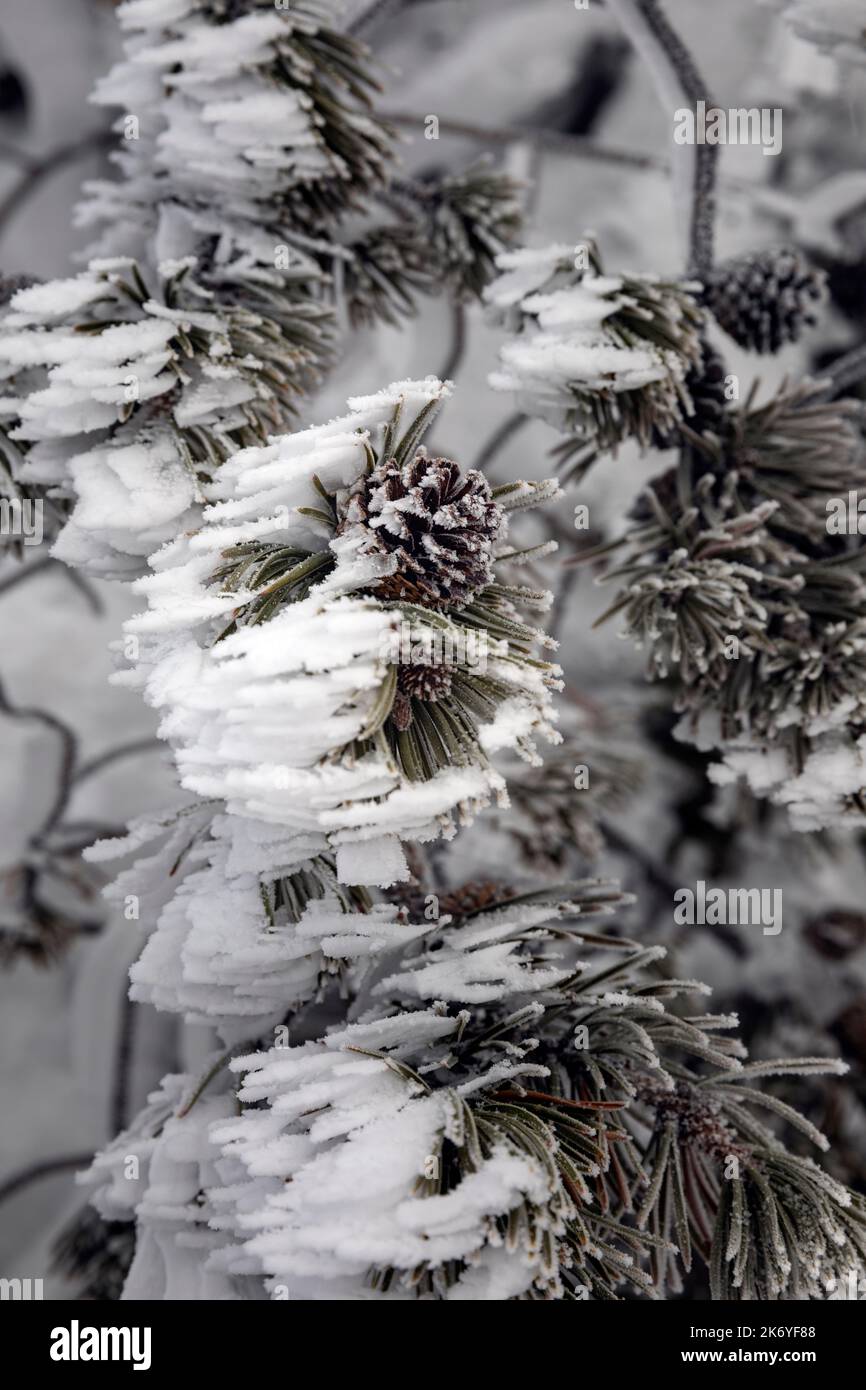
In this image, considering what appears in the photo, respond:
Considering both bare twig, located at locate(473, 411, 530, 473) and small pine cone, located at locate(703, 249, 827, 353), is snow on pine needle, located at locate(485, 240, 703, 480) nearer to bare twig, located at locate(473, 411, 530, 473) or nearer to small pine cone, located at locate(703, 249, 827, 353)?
small pine cone, located at locate(703, 249, 827, 353)

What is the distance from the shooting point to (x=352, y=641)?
0.25 meters

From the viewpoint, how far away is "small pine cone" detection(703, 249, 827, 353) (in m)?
0.41

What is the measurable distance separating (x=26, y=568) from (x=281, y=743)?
485 mm

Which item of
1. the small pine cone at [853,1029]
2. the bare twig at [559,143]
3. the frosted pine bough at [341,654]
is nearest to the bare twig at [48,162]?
the bare twig at [559,143]

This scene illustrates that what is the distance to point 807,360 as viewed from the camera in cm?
62

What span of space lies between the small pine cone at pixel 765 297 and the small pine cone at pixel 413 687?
248mm

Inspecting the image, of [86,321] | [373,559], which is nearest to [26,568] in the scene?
[86,321]

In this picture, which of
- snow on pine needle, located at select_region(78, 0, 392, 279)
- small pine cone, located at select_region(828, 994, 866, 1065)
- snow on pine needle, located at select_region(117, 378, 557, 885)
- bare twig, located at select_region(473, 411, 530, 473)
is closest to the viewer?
snow on pine needle, located at select_region(117, 378, 557, 885)

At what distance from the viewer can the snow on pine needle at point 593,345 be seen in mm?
342

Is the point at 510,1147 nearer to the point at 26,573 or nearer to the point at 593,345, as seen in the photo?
the point at 593,345

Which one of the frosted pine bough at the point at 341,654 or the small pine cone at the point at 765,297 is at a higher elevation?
the small pine cone at the point at 765,297

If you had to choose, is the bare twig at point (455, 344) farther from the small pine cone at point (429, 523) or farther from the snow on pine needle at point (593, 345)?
the small pine cone at point (429, 523)

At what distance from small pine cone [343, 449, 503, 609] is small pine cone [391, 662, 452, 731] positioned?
0.02 metres

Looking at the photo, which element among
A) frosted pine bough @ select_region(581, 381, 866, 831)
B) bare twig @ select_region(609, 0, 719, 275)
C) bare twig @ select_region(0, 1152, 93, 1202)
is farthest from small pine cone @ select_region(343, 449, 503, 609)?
bare twig @ select_region(0, 1152, 93, 1202)
